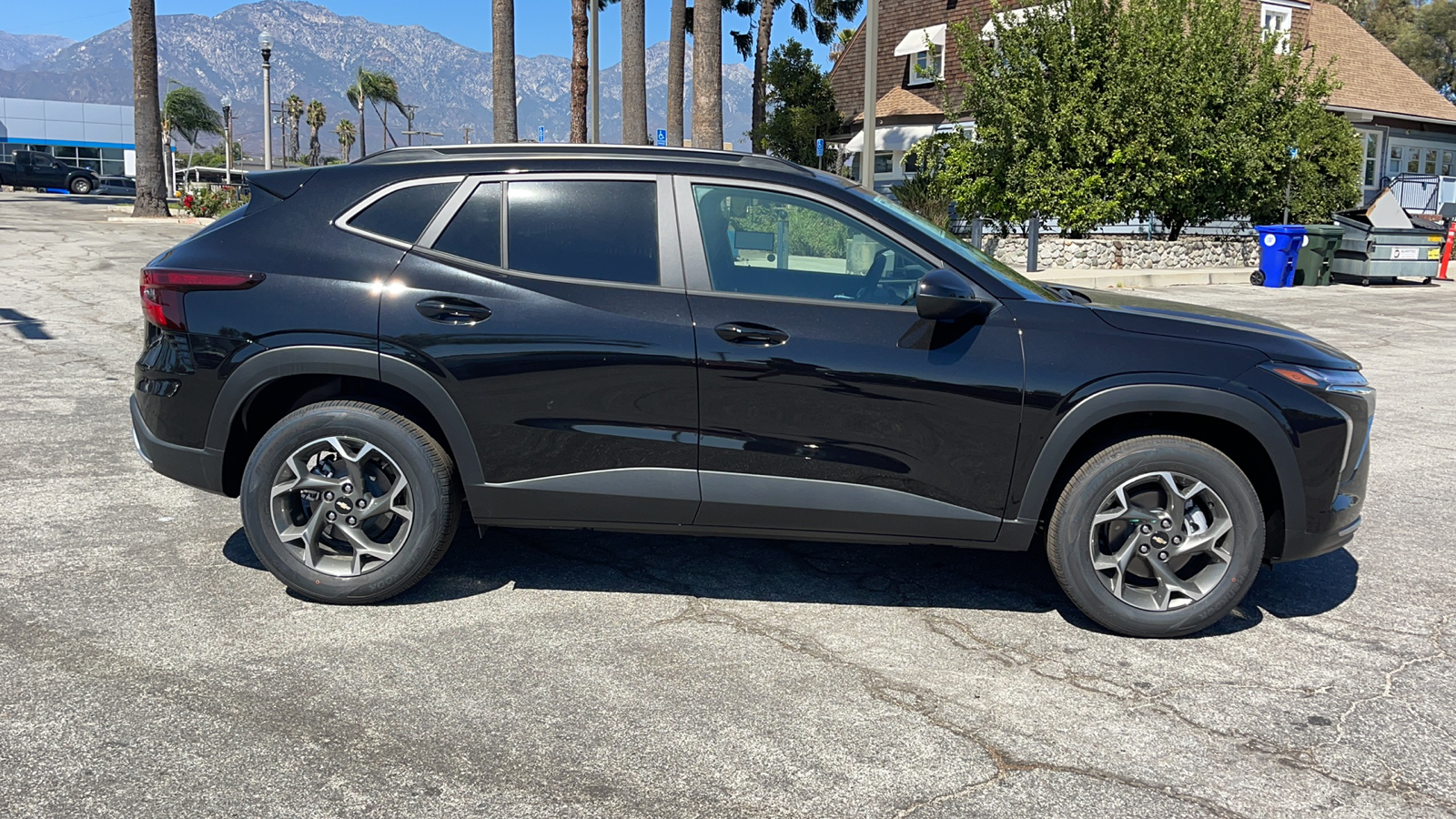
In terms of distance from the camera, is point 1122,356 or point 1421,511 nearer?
point 1122,356

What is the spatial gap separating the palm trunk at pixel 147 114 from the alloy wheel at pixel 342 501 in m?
31.0

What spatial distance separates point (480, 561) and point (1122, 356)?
2.85m

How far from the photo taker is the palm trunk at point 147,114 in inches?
1228

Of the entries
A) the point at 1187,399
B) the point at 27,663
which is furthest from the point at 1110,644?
the point at 27,663

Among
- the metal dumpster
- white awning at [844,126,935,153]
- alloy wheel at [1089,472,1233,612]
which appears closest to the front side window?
alloy wheel at [1089,472,1233,612]

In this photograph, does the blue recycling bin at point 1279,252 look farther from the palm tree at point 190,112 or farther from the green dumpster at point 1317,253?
the palm tree at point 190,112

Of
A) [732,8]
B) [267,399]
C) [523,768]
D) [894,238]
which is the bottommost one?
[523,768]

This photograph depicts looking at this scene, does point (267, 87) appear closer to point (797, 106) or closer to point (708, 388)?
point (797, 106)

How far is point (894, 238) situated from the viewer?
441 cm

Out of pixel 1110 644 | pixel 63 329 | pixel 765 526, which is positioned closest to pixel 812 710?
pixel 765 526

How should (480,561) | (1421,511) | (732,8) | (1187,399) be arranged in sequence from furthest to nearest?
(732,8)
(1421,511)
(480,561)
(1187,399)

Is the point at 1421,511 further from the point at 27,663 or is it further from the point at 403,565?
the point at 27,663

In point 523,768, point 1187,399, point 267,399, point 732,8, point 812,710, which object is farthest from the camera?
point 732,8

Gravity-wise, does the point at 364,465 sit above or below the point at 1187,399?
below
